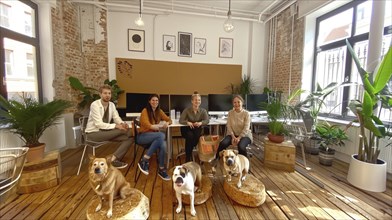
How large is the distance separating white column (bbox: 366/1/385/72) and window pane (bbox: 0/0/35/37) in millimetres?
5266

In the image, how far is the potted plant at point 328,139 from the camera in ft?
10.1

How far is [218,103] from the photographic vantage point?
12.3 feet

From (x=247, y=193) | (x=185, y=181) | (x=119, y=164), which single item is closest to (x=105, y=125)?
(x=119, y=164)

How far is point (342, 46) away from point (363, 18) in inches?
21.1

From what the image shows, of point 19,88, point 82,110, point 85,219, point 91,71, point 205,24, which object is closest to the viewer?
point 85,219

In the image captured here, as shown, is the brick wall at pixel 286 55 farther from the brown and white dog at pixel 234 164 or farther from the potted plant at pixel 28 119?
the potted plant at pixel 28 119

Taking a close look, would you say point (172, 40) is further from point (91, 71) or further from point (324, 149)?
point (324, 149)

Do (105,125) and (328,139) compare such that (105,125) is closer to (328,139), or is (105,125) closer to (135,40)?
(135,40)

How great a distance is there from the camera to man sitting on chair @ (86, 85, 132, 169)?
2727mm

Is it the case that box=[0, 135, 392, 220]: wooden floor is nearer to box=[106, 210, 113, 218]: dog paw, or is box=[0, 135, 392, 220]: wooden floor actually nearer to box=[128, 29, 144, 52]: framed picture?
box=[106, 210, 113, 218]: dog paw

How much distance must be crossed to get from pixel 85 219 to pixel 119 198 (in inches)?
14.5

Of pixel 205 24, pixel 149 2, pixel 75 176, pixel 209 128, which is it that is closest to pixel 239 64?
pixel 205 24

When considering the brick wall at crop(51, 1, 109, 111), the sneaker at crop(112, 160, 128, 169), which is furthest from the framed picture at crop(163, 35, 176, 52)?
the sneaker at crop(112, 160, 128, 169)

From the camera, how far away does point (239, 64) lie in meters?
5.52
